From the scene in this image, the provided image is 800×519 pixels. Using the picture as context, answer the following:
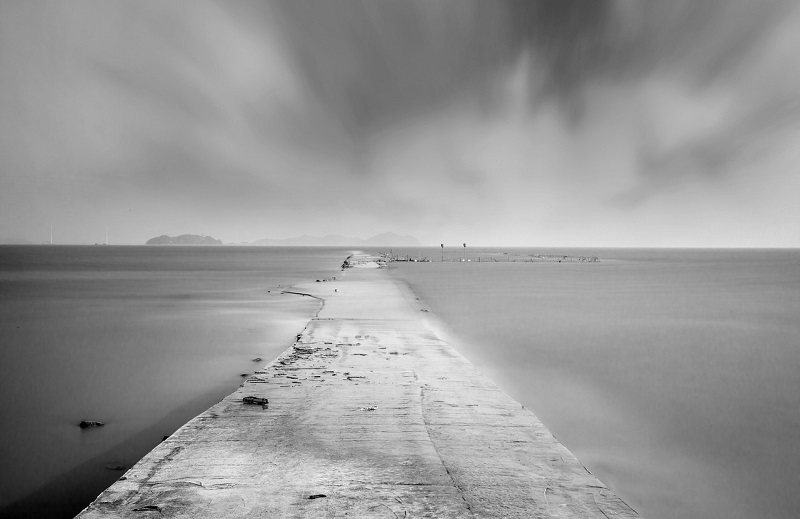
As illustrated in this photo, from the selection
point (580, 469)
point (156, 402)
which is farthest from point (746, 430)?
point (156, 402)

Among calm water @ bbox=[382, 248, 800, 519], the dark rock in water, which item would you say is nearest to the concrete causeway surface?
the dark rock in water

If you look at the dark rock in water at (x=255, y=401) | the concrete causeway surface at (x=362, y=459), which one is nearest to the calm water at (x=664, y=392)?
the concrete causeway surface at (x=362, y=459)

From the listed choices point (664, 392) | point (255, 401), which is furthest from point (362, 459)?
point (664, 392)

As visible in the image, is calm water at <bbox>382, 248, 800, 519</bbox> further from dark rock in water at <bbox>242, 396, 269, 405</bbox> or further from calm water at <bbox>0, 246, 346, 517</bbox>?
calm water at <bbox>0, 246, 346, 517</bbox>

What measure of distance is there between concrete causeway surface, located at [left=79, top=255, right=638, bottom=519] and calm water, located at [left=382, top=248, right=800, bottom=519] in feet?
9.40

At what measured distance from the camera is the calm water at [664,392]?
7.81m

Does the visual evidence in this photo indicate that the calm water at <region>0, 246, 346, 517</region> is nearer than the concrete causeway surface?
No

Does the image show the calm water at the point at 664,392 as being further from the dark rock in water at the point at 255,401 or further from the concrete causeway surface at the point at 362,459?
the dark rock in water at the point at 255,401

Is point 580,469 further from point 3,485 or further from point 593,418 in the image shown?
point 3,485

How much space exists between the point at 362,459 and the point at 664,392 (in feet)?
36.8

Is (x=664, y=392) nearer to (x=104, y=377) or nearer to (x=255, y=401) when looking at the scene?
(x=255, y=401)

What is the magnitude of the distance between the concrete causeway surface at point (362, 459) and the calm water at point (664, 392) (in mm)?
2865

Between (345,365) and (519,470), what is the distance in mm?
6106

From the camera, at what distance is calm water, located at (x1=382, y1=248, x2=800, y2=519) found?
781 cm
